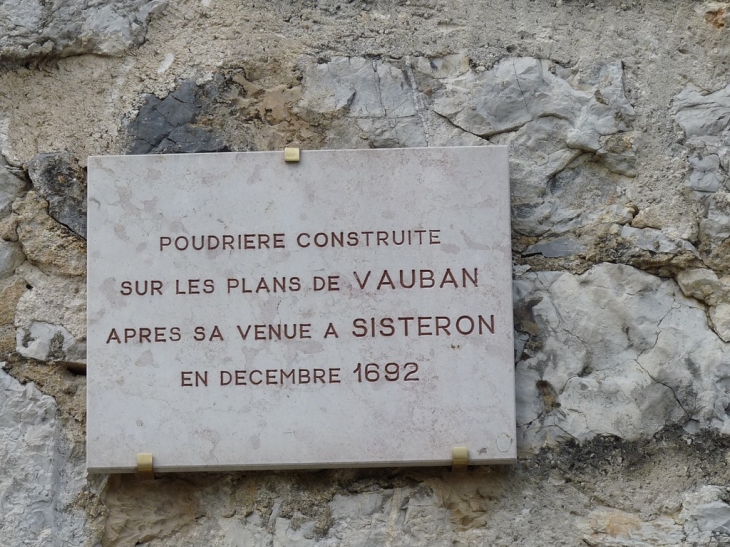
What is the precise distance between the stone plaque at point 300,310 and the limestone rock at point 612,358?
0.09 metres

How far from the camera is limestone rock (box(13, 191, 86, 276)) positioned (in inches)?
85.3

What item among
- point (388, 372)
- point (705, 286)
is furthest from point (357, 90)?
point (705, 286)

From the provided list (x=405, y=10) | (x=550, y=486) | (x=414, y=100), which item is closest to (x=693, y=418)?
(x=550, y=486)

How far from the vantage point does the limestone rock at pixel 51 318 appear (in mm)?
2125

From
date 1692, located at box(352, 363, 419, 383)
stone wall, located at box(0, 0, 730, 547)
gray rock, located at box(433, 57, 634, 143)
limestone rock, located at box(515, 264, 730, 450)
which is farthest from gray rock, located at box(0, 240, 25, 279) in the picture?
limestone rock, located at box(515, 264, 730, 450)

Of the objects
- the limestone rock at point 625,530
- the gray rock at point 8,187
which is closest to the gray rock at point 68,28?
the gray rock at point 8,187

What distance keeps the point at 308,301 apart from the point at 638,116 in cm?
83

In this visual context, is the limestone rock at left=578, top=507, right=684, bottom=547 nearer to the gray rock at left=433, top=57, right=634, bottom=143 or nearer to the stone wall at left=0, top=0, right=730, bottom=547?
the stone wall at left=0, top=0, right=730, bottom=547

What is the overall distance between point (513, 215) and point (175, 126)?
2.51ft

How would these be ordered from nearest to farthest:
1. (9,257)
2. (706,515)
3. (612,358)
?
1. (706,515)
2. (612,358)
3. (9,257)

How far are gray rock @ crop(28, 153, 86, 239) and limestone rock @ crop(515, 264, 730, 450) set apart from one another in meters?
Answer: 0.97

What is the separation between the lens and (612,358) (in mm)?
2084

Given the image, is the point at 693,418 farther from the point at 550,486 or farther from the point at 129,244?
the point at 129,244

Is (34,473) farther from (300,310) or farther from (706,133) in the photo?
(706,133)
